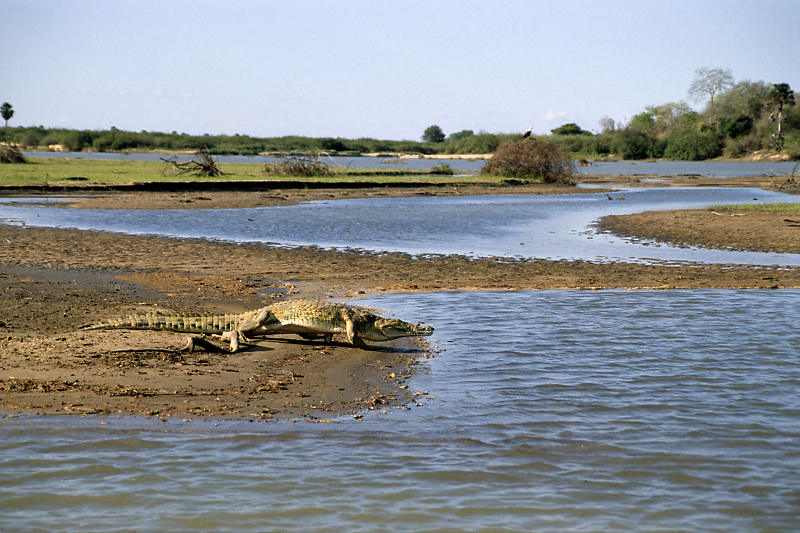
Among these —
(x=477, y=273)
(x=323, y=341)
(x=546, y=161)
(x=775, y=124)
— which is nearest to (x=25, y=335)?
(x=323, y=341)

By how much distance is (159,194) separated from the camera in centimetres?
3066

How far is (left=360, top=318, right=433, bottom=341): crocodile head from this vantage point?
7.86 meters

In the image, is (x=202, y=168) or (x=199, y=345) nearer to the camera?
(x=199, y=345)

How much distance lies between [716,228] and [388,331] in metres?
15.3

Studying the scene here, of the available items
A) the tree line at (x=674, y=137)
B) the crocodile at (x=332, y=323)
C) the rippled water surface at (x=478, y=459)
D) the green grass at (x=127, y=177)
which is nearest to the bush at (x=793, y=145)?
the tree line at (x=674, y=137)

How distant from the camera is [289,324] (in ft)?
25.4

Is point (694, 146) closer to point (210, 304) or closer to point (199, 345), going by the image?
point (210, 304)

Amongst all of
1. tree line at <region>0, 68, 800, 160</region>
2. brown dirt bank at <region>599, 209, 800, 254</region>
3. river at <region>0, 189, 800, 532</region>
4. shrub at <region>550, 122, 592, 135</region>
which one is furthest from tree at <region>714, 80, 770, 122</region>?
river at <region>0, 189, 800, 532</region>

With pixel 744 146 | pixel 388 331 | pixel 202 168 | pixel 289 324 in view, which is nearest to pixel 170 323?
pixel 289 324

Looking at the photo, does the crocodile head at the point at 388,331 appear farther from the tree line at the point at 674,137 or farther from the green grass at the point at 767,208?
the tree line at the point at 674,137

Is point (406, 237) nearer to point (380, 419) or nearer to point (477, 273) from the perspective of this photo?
point (477, 273)

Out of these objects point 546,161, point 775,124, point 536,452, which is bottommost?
point 536,452

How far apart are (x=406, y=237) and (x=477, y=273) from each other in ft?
21.3

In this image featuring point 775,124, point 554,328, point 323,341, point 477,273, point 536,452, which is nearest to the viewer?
point 536,452
